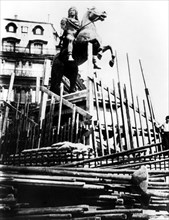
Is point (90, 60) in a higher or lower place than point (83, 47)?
lower

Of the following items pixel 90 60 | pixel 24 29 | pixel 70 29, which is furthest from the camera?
pixel 24 29

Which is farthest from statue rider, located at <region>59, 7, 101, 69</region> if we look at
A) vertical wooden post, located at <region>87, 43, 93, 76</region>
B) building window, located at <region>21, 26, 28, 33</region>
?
building window, located at <region>21, 26, 28, 33</region>

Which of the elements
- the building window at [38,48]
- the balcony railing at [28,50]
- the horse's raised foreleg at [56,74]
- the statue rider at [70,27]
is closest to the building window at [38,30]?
the building window at [38,48]

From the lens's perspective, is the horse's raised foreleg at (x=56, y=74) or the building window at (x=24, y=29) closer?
the horse's raised foreleg at (x=56, y=74)

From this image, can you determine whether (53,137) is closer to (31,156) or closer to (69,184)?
(31,156)

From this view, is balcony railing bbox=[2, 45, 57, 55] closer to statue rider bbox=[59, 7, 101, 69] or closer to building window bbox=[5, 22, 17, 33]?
building window bbox=[5, 22, 17, 33]

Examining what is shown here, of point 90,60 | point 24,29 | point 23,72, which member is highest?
point 24,29

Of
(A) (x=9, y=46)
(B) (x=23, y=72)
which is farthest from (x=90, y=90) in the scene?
(A) (x=9, y=46)

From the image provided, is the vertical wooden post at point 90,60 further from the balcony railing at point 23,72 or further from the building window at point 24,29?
the building window at point 24,29

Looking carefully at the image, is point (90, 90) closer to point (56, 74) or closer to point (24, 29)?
point (56, 74)

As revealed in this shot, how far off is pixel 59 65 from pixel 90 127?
3441mm

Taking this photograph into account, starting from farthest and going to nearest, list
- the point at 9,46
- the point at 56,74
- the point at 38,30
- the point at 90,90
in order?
1. the point at 38,30
2. the point at 9,46
3. the point at 56,74
4. the point at 90,90

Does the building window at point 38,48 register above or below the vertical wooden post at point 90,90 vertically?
above

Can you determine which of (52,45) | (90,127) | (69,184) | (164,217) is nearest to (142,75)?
(90,127)
